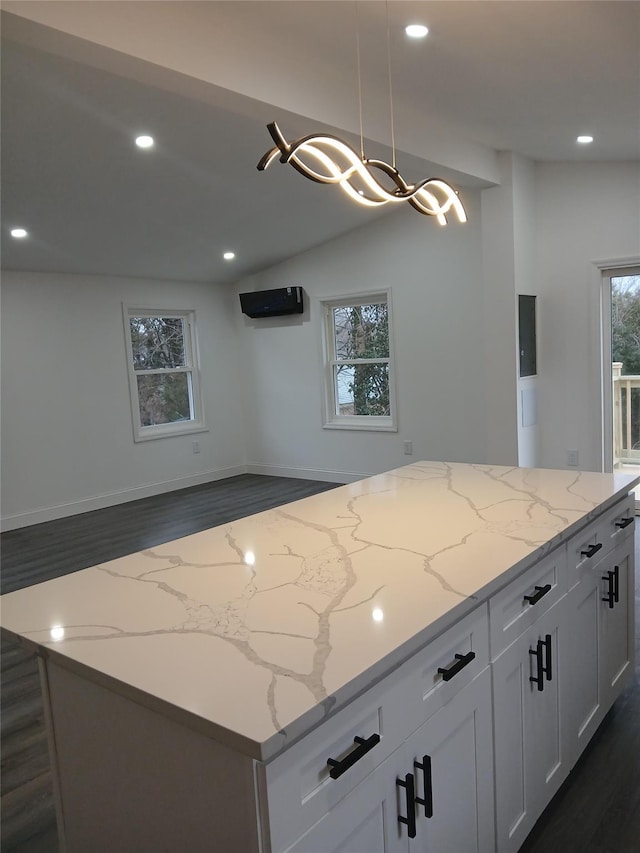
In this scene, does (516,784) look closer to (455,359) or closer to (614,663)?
(614,663)

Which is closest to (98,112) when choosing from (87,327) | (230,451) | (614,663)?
(87,327)

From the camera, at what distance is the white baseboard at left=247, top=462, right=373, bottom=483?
6.95 m

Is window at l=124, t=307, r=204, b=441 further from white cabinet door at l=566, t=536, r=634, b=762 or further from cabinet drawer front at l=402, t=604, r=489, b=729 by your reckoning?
cabinet drawer front at l=402, t=604, r=489, b=729

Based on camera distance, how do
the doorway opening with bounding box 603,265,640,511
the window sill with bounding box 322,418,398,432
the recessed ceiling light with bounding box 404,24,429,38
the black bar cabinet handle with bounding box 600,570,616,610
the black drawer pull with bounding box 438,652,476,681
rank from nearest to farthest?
the black drawer pull with bounding box 438,652,476,681
the black bar cabinet handle with bounding box 600,570,616,610
the recessed ceiling light with bounding box 404,24,429,38
the doorway opening with bounding box 603,265,640,511
the window sill with bounding box 322,418,398,432

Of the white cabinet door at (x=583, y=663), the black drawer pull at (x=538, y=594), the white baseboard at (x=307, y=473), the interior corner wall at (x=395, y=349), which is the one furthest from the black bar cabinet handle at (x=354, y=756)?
the white baseboard at (x=307, y=473)

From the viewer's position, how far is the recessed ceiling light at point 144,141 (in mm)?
3854

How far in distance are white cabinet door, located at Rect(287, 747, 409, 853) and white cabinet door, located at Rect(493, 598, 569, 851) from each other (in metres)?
0.44

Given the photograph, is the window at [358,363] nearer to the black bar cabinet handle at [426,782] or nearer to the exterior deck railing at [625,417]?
the exterior deck railing at [625,417]

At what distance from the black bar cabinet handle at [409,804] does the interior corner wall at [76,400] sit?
17.5 ft

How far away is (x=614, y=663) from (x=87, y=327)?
5423 mm

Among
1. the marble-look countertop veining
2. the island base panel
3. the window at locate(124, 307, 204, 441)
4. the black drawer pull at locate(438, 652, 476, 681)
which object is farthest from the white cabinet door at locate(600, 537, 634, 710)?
the window at locate(124, 307, 204, 441)

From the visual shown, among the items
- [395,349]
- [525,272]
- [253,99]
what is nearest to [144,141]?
[253,99]

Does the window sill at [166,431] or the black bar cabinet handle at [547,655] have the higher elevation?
the window sill at [166,431]

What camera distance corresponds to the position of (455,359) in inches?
237
